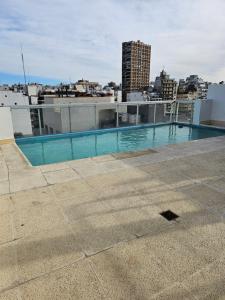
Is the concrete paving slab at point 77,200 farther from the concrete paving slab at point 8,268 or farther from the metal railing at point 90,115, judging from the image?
the metal railing at point 90,115

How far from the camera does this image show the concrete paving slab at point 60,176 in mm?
3430

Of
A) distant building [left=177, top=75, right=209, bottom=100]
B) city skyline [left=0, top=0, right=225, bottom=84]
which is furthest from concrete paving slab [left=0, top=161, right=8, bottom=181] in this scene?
distant building [left=177, top=75, right=209, bottom=100]

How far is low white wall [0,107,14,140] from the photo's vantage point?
20.3ft

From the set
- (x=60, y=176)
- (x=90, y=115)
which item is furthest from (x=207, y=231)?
(x=90, y=115)

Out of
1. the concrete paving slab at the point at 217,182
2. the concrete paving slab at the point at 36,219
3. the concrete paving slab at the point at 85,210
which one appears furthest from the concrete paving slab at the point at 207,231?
the concrete paving slab at the point at 36,219

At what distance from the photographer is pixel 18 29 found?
9180 mm

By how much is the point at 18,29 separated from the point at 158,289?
Result: 11036mm

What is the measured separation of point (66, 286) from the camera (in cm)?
153

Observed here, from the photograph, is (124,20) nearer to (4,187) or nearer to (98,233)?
(4,187)

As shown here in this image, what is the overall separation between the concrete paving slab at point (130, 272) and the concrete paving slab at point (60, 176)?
1.80m

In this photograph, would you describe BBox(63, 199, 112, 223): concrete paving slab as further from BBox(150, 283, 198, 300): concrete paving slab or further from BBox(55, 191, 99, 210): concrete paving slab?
BBox(150, 283, 198, 300): concrete paving slab

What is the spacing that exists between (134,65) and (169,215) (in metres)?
68.5

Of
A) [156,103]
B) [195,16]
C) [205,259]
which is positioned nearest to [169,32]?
[195,16]

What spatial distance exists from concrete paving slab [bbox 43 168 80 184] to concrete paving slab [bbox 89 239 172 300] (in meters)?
1.80
